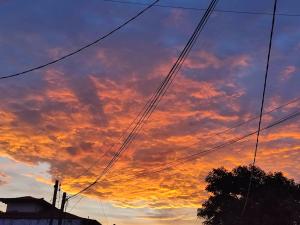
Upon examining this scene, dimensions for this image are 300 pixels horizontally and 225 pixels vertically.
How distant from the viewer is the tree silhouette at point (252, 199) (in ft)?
130

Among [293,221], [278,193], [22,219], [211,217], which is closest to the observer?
[293,221]

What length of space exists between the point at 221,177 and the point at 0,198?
2917 cm

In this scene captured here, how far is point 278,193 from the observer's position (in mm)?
41500

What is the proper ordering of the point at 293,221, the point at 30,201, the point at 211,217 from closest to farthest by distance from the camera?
1. the point at 293,221
2. the point at 211,217
3. the point at 30,201

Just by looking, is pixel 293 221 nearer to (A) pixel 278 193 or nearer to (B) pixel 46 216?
(A) pixel 278 193

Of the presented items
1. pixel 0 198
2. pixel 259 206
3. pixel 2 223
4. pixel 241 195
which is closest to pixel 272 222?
pixel 259 206

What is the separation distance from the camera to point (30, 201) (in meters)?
57.0

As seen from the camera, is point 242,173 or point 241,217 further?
point 242,173

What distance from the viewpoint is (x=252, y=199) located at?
4181 centimetres

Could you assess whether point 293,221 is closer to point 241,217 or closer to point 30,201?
point 241,217

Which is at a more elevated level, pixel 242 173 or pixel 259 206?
pixel 242 173

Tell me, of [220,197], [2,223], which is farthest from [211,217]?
[2,223]

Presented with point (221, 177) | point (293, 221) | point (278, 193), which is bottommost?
point (293, 221)

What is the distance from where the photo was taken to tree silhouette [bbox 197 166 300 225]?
39750 millimetres
